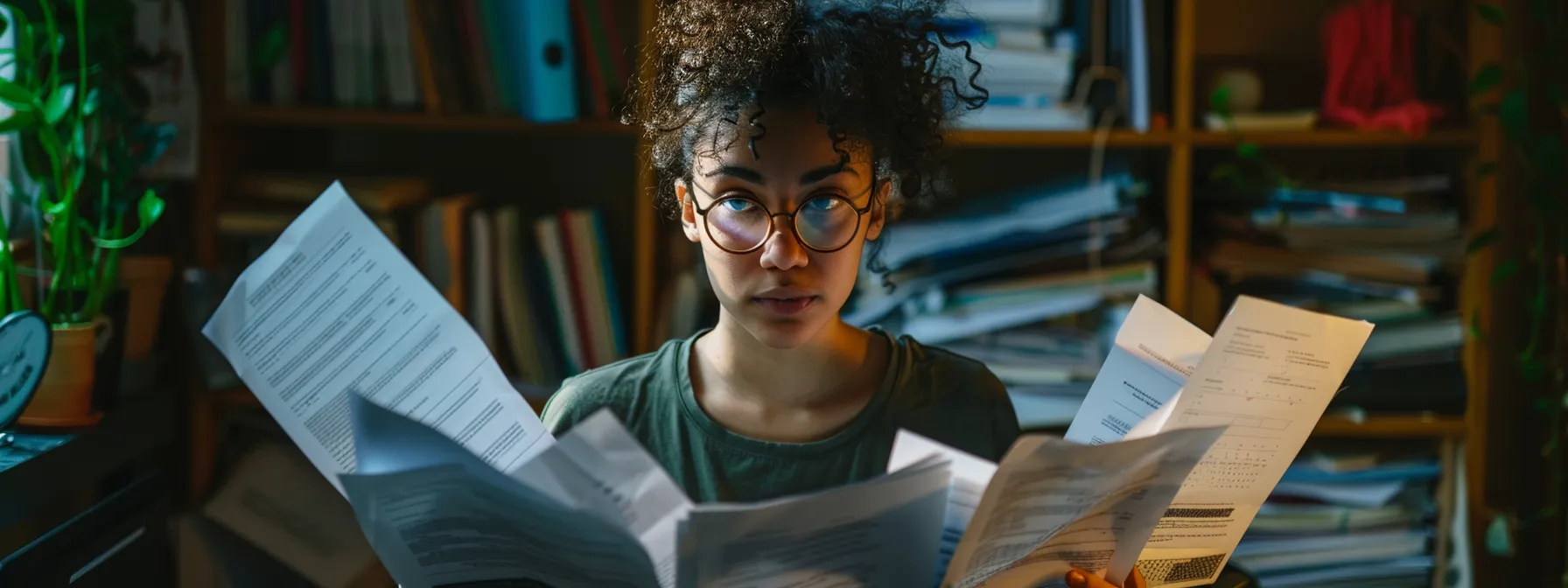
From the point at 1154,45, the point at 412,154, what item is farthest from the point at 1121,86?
the point at 412,154

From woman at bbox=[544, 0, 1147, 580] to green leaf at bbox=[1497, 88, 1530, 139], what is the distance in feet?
→ 3.18

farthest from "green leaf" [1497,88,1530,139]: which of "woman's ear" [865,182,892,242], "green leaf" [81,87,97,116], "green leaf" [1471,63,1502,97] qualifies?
"green leaf" [81,87,97,116]

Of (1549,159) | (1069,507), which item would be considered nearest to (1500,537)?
(1549,159)

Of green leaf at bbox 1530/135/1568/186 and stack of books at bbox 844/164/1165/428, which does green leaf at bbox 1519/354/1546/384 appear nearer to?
green leaf at bbox 1530/135/1568/186

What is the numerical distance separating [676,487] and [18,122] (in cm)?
101

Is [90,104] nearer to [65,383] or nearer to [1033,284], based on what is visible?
[65,383]

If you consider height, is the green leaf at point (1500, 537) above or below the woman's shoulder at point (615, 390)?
below

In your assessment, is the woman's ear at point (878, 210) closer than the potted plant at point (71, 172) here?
Yes

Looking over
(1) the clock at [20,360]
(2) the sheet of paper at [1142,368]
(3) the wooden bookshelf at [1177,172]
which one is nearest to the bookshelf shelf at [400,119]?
(3) the wooden bookshelf at [1177,172]

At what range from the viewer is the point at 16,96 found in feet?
4.20

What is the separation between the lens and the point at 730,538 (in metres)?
0.67

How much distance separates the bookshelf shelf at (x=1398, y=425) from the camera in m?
1.76

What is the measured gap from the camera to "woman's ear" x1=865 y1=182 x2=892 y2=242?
3.16 ft

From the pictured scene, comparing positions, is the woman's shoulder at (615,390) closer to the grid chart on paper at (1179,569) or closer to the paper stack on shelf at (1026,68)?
the grid chart on paper at (1179,569)
